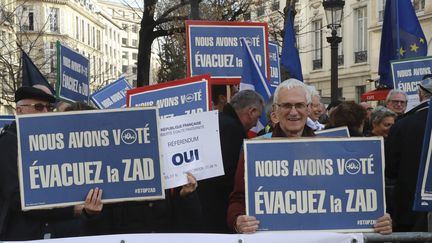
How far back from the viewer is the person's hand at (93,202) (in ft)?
12.3

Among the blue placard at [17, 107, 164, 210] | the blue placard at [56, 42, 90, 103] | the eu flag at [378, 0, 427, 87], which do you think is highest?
the eu flag at [378, 0, 427, 87]

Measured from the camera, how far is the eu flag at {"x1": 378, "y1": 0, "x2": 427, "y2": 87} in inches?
367

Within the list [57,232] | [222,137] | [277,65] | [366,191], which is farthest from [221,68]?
[366,191]

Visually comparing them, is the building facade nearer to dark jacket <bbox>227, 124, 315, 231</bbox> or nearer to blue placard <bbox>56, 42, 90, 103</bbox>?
blue placard <bbox>56, 42, 90, 103</bbox>

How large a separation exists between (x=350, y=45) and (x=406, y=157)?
37.2 metres

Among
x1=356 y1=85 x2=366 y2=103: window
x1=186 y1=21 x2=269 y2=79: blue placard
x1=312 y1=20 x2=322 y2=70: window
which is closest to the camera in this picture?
x1=186 y1=21 x2=269 y2=79: blue placard

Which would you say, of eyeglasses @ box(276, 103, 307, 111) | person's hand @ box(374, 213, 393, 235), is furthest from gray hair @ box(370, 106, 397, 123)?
person's hand @ box(374, 213, 393, 235)

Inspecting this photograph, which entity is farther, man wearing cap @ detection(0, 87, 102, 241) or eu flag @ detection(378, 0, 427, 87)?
eu flag @ detection(378, 0, 427, 87)

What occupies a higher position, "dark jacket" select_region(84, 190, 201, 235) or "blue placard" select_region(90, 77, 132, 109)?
"blue placard" select_region(90, 77, 132, 109)

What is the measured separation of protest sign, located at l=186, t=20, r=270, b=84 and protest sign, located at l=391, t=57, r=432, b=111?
1.82m

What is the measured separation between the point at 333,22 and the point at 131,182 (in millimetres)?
10871

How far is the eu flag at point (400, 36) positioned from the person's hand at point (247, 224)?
20.3ft

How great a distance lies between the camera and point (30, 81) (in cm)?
800

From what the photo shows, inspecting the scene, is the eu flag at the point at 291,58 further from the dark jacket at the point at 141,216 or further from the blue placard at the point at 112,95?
the dark jacket at the point at 141,216
